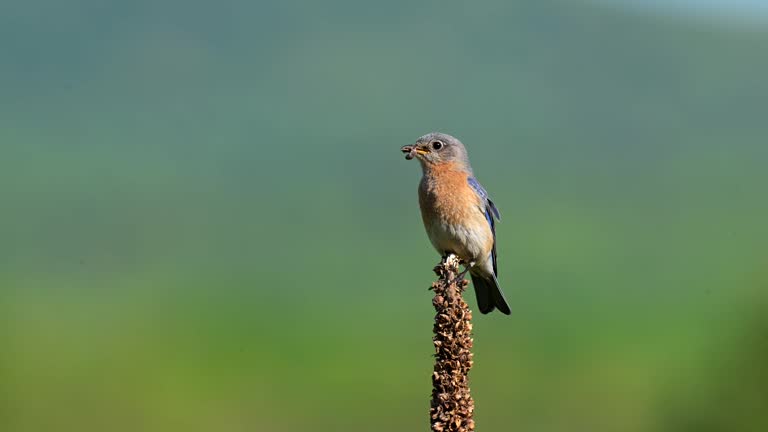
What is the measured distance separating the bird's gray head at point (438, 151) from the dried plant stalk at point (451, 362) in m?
2.94

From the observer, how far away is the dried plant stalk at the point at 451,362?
634 centimetres

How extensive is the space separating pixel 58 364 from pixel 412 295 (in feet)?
54.2

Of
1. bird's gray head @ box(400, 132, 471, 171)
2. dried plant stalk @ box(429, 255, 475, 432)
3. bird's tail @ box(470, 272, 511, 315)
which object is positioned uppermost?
bird's gray head @ box(400, 132, 471, 171)

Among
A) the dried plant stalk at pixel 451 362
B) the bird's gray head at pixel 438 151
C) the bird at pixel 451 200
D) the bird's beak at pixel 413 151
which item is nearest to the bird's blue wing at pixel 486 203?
the bird at pixel 451 200

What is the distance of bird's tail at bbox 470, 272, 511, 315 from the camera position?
429 inches

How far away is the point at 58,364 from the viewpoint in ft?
149

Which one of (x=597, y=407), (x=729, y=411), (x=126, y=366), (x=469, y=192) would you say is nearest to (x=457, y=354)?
(x=469, y=192)

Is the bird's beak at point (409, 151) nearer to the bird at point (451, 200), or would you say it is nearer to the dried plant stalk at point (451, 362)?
the bird at point (451, 200)

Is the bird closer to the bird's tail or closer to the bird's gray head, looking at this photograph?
the bird's gray head

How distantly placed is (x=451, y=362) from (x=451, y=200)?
3.59 m

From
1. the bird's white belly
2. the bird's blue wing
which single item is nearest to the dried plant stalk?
the bird's white belly

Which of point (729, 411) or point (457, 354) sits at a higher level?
point (729, 411)

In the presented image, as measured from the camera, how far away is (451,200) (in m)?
10.1

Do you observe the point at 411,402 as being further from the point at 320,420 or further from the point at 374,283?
the point at 374,283
